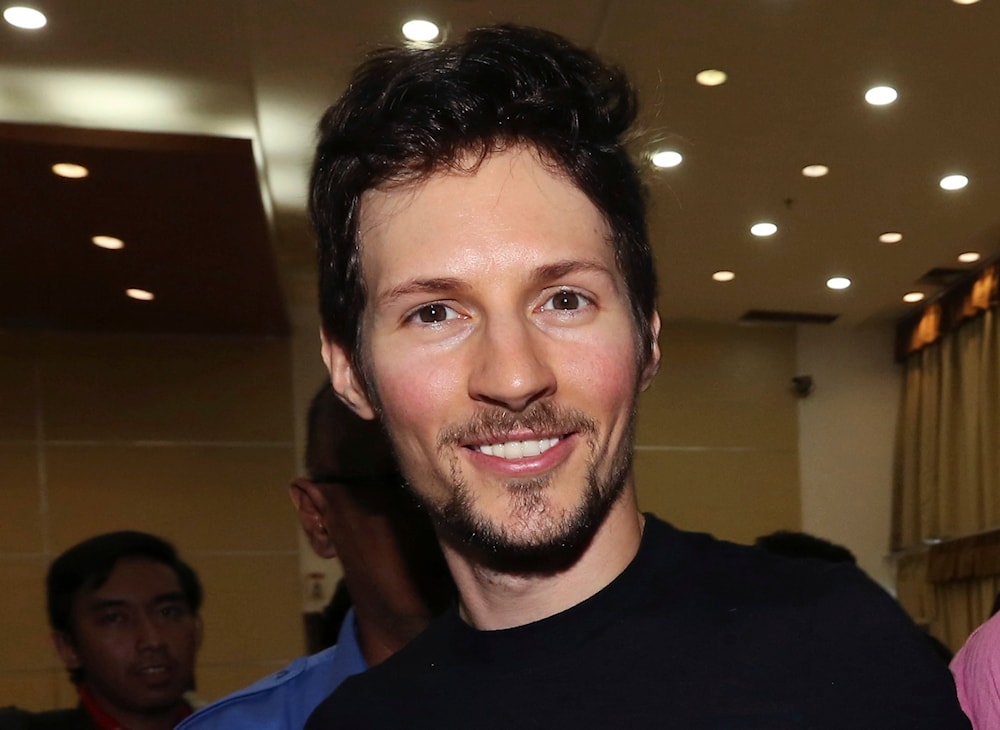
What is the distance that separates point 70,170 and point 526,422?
4649 mm

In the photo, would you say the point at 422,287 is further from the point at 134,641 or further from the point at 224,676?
the point at 224,676

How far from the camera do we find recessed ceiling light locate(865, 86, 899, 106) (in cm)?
536

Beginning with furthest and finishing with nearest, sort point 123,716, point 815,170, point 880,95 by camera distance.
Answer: point 815,170
point 880,95
point 123,716

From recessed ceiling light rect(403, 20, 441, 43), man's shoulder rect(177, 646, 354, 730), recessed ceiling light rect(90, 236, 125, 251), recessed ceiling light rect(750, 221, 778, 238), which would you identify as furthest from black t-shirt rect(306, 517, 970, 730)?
recessed ceiling light rect(750, 221, 778, 238)

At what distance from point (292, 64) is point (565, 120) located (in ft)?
13.3

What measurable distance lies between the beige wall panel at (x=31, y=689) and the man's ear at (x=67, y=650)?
548cm

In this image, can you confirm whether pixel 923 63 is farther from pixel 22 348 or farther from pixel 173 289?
pixel 22 348

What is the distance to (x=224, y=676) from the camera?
8.14m

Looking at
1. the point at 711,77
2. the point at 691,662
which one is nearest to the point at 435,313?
the point at 691,662

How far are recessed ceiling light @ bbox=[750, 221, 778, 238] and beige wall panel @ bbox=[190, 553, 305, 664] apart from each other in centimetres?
392

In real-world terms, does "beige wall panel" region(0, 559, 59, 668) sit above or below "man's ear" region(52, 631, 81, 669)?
below

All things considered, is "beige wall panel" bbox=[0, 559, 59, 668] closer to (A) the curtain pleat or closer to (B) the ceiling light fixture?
(B) the ceiling light fixture

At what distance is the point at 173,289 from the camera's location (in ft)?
23.8

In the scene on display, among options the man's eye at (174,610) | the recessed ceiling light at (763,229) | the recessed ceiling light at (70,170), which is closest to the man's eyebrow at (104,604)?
the man's eye at (174,610)
